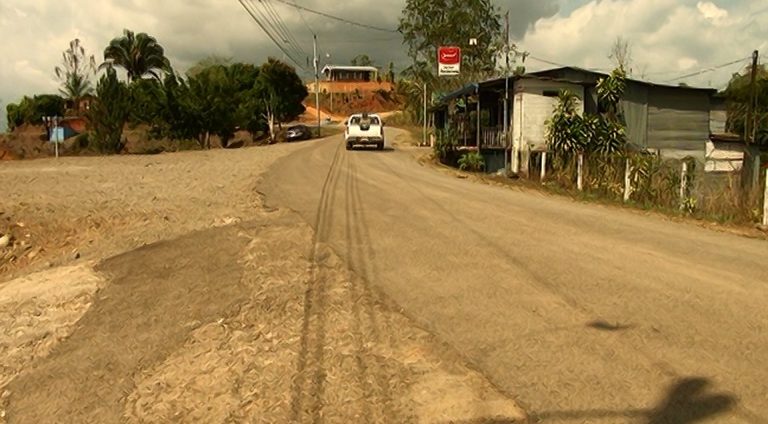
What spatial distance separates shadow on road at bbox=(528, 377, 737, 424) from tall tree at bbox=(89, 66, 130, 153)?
3154 cm

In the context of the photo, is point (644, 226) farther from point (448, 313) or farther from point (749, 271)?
point (448, 313)

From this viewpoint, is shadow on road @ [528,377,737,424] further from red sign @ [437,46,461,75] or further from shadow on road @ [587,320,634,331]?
Answer: red sign @ [437,46,461,75]

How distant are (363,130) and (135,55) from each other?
4045 centimetres

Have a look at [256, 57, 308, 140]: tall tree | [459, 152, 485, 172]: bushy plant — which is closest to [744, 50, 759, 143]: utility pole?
[459, 152, 485, 172]: bushy plant

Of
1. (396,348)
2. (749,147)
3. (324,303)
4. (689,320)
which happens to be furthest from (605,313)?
(749,147)

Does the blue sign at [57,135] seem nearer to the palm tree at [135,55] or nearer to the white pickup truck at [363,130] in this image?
the white pickup truck at [363,130]

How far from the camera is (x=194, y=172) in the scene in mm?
19344

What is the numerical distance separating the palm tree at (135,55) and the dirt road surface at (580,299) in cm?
5573

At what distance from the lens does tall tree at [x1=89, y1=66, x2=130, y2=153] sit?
99.5ft

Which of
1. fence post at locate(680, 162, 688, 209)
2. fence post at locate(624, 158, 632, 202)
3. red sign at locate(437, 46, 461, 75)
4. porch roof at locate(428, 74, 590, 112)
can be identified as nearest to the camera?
fence post at locate(680, 162, 688, 209)

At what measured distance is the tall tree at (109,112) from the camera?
3031 centimetres

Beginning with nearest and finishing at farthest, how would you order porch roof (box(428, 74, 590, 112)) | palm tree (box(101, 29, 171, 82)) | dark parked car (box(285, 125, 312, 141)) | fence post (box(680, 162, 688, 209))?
1. fence post (box(680, 162, 688, 209))
2. porch roof (box(428, 74, 590, 112))
3. dark parked car (box(285, 125, 312, 141))
4. palm tree (box(101, 29, 171, 82))

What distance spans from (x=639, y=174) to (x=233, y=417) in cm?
1247

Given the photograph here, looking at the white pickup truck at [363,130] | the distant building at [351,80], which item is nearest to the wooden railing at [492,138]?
the white pickup truck at [363,130]
